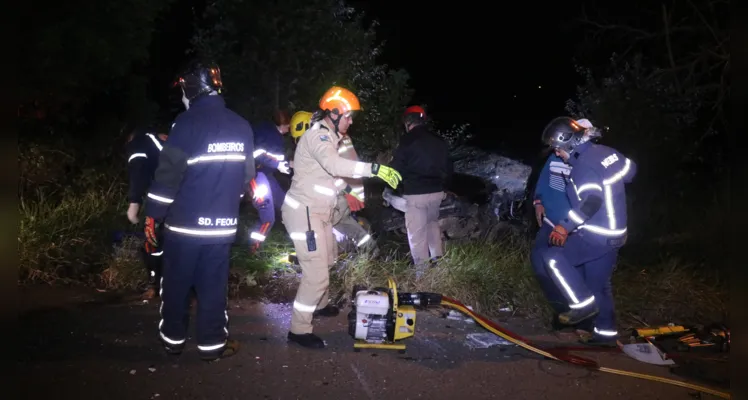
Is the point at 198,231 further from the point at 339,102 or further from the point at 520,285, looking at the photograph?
the point at 520,285

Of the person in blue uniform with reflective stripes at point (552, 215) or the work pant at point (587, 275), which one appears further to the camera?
the person in blue uniform with reflective stripes at point (552, 215)

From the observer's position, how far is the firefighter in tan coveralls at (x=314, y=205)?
5613 mm

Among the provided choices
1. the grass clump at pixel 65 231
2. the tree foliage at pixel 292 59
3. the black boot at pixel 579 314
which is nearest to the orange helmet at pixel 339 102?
the black boot at pixel 579 314

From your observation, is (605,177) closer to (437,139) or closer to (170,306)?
(437,139)

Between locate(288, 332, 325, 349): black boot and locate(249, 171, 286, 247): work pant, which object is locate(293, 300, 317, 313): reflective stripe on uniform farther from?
locate(249, 171, 286, 247): work pant

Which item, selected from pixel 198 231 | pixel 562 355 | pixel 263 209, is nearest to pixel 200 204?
pixel 198 231

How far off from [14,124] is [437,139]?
598 cm

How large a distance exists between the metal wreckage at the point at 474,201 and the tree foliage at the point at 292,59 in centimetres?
144

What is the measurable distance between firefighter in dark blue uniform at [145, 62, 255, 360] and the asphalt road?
0.36 meters

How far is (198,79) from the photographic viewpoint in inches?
206

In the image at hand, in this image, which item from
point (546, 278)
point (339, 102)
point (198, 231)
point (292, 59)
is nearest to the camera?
point (198, 231)

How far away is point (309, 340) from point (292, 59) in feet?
21.8

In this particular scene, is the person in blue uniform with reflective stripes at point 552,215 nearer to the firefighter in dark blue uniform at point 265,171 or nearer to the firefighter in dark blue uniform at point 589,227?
the firefighter in dark blue uniform at point 589,227

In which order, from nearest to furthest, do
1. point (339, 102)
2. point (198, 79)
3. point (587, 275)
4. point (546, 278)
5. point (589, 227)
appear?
point (198, 79) → point (339, 102) → point (589, 227) → point (587, 275) → point (546, 278)
